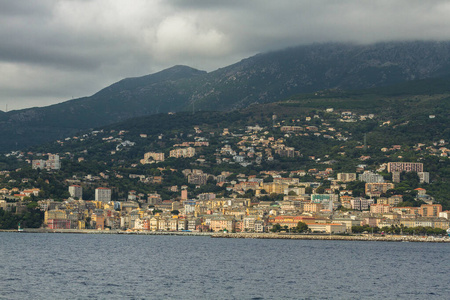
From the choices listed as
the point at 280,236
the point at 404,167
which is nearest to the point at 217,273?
the point at 280,236

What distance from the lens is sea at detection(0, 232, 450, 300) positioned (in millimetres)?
51287

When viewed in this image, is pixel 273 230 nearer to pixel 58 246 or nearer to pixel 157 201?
pixel 157 201

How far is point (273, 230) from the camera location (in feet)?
452

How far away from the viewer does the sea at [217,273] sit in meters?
51.3

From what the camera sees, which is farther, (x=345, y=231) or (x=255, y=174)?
(x=255, y=174)

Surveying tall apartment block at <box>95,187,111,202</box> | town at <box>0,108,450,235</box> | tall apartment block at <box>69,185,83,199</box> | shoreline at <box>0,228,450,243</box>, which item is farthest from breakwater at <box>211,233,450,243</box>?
tall apartment block at <box>69,185,83,199</box>

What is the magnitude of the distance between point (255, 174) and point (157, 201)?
31.8m

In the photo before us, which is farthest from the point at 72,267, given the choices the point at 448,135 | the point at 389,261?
the point at 448,135

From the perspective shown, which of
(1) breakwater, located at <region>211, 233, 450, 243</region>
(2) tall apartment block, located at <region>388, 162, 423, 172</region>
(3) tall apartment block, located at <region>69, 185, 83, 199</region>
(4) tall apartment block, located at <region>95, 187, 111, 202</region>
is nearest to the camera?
(1) breakwater, located at <region>211, 233, 450, 243</region>

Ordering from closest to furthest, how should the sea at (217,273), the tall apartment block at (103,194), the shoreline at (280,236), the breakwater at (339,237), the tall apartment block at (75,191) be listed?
the sea at (217,273), the breakwater at (339,237), the shoreline at (280,236), the tall apartment block at (75,191), the tall apartment block at (103,194)

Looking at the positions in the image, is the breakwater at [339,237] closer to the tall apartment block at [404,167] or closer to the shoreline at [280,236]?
the shoreline at [280,236]

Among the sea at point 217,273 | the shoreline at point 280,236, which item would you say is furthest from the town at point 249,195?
the sea at point 217,273

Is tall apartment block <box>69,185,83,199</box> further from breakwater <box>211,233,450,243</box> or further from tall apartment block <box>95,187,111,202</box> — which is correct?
breakwater <box>211,233,450,243</box>

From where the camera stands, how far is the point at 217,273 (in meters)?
63.7
